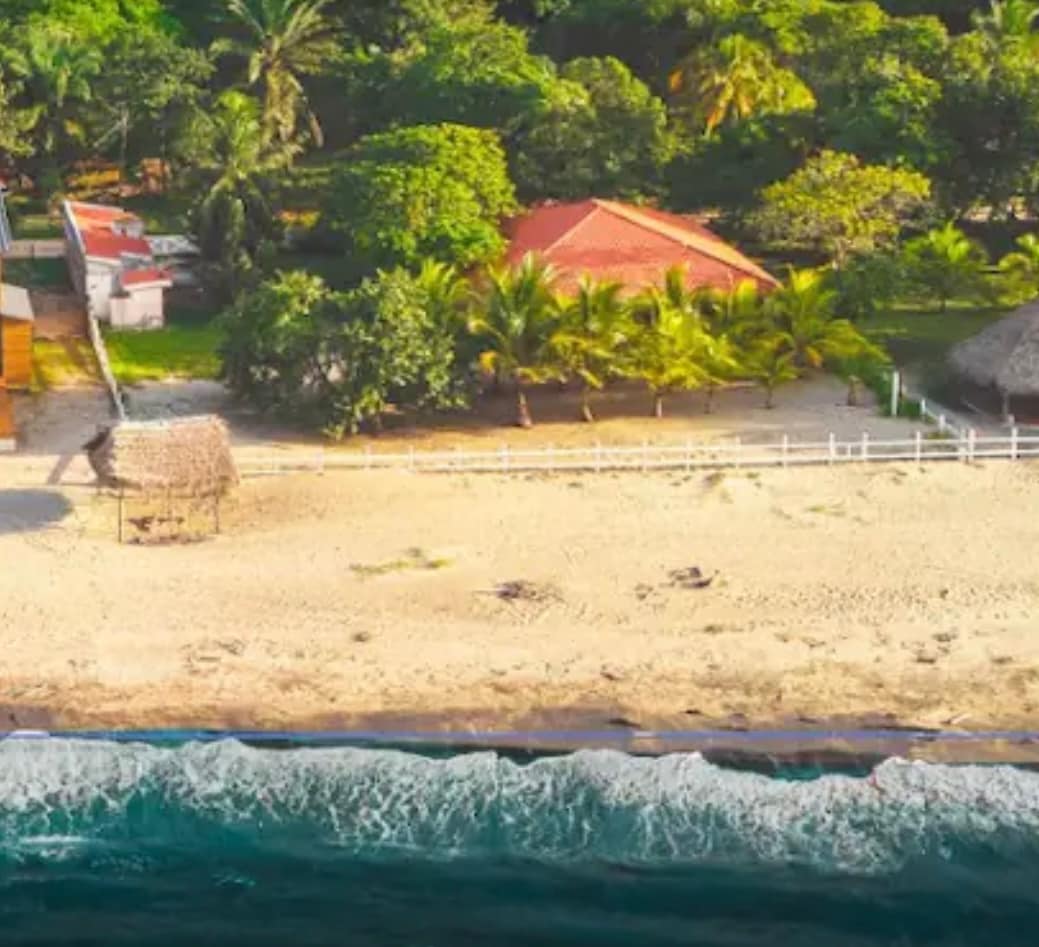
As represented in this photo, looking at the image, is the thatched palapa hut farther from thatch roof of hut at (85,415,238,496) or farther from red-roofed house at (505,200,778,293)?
thatch roof of hut at (85,415,238,496)

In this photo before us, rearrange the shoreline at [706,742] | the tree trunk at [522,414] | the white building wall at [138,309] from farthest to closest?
the white building wall at [138,309] < the tree trunk at [522,414] < the shoreline at [706,742]

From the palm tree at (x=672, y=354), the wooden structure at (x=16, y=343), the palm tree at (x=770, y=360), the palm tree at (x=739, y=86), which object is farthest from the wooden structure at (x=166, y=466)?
the palm tree at (x=739, y=86)

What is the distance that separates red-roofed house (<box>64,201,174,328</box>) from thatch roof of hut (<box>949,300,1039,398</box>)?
59.6 ft

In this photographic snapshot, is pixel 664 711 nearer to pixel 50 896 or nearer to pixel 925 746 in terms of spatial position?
pixel 925 746

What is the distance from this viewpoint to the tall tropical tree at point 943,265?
45562 millimetres

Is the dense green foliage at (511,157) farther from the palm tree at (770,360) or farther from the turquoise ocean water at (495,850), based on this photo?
the turquoise ocean water at (495,850)

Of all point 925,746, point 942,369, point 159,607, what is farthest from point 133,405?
point 925,746

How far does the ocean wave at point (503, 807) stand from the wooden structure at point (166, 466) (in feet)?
22.6

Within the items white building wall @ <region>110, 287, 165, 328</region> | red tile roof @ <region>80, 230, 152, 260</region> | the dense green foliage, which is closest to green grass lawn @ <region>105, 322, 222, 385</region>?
white building wall @ <region>110, 287, 165, 328</region>

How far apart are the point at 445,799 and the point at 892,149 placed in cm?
2874

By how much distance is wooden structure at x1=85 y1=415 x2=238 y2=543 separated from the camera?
107 feet

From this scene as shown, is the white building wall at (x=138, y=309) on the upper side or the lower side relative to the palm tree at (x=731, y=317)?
lower

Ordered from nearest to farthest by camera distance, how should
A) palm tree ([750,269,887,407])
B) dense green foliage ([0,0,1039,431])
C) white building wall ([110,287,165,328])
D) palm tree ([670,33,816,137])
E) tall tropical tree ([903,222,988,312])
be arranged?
1. dense green foliage ([0,0,1039,431])
2. palm tree ([750,269,887,407])
3. tall tropical tree ([903,222,988,312])
4. white building wall ([110,287,165,328])
5. palm tree ([670,33,816,137])

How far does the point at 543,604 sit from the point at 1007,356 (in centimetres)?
1302
